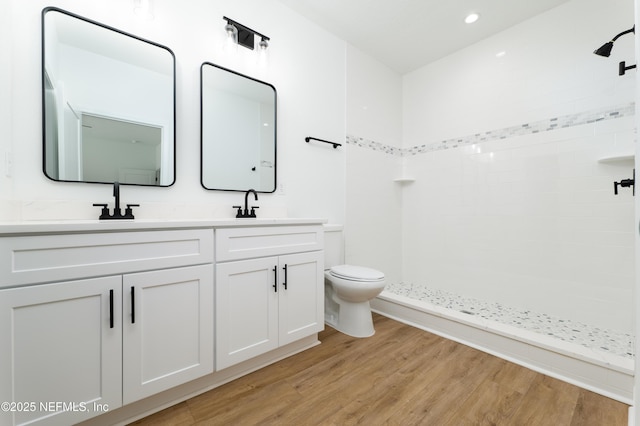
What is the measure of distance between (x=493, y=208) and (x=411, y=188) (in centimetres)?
87

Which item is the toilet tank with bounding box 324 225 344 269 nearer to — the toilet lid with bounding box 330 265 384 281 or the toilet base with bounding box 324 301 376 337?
the toilet lid with bounding box 330 265 384 281

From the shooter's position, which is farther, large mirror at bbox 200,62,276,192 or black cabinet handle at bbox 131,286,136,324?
large mirror at bbox 200,62,276,192

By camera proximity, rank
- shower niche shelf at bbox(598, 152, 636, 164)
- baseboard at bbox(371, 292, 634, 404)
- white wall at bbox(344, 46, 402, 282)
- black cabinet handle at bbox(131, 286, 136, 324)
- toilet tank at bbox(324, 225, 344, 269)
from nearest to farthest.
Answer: black cabinet handle at bbox(131, 286, 136, 324)
baseboard at bbox(371, 292, 634, 404)
shower niche shelf at bbox(598, 152, 636, 164)
toilet tank at bbox(324, 225, 344, 269)
white wall at bbox(344, 46, 402, 282)

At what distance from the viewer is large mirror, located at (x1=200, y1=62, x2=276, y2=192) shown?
1.81 m

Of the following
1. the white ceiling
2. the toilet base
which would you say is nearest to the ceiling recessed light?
the white ceiling

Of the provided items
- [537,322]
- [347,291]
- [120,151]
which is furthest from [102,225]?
[537,322]

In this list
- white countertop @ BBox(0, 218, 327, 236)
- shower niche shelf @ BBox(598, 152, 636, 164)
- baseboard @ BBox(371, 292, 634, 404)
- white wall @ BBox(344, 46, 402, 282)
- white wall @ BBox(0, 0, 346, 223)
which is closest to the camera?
white countertop @ BBox(0, 218, 327, 236)

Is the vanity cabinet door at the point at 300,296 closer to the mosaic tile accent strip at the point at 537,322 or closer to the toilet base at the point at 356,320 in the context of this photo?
the toilet base at the point at 356,320

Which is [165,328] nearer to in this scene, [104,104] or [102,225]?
[102,225]

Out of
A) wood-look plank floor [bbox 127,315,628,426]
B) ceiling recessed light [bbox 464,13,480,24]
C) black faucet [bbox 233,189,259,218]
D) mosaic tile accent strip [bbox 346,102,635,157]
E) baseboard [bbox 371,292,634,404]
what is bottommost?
wood-look plank floor [bbox 127,315,628,426]

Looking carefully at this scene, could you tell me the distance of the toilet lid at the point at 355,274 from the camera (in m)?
1.93

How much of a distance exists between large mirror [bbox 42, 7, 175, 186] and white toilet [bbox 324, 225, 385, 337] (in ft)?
4.26

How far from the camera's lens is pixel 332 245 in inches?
90.4

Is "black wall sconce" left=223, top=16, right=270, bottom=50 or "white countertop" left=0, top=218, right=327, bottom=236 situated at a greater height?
"black wall sconce" left=223, top=16, right=270, bottom=50
